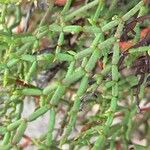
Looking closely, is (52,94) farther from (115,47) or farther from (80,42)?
(80,42)

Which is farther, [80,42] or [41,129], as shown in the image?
[41,129]

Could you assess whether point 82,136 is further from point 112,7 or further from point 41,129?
point 41,129

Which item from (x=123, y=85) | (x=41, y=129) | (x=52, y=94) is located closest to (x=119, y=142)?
(x=123, y=85)

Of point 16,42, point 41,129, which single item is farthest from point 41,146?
point 41,129

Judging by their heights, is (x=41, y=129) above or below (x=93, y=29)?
below

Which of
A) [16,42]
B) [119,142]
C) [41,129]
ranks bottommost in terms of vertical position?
[41,129]

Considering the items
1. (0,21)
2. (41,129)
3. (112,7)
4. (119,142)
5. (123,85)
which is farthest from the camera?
(41,129)

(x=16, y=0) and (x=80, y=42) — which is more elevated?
(x=16, y=0)

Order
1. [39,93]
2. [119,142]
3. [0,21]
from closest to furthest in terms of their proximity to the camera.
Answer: [39,93], [0,21], [119,142]

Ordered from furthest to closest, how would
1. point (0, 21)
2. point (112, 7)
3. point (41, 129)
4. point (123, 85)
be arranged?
point (41, 129) < point (123, 85) < point (112, 7) < point (0, 21)

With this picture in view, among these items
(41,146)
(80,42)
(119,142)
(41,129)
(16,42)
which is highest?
(16,42)
